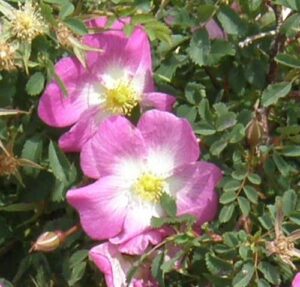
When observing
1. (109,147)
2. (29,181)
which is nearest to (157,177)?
(109,147)

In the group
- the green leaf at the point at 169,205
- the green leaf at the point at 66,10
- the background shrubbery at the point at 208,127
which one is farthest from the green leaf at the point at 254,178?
the green leaf at the point at 66,10

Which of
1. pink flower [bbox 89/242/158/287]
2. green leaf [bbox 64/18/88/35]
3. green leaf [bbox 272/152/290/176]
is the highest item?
green leaf [bbox 64/18/88/35]

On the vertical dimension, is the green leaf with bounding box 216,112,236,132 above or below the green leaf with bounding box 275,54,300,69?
below

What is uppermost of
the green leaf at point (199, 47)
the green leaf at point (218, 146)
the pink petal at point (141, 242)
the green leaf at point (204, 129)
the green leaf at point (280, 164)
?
the green leaf at point (199, 47)

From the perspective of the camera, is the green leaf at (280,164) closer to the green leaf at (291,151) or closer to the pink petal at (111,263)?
the green leaf at (291,151)

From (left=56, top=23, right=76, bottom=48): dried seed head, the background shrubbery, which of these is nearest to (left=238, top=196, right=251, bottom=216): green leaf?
the background shrubbery

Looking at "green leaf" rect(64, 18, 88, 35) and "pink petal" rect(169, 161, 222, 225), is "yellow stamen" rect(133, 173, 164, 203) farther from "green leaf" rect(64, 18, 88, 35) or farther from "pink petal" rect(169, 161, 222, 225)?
"green leaf" rect(64, 18, 88, 35)

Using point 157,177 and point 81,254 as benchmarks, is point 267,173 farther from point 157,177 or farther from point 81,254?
point 81,254

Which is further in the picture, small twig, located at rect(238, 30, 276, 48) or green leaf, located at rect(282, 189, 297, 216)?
small twig, located at rect(238, 30, 276, 48)
